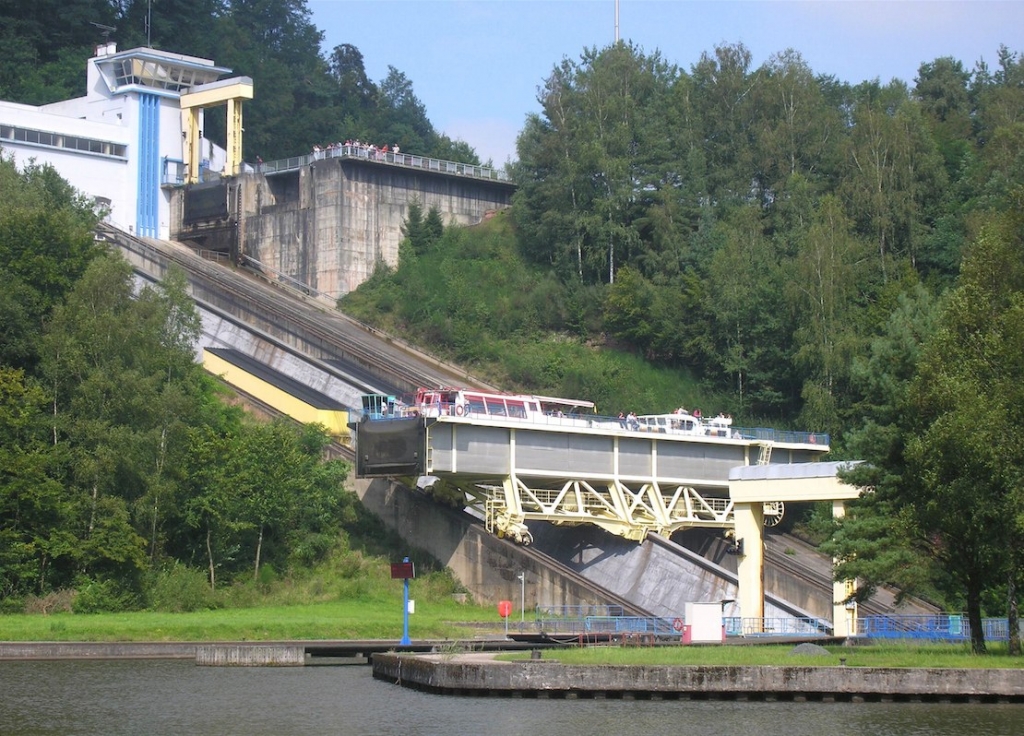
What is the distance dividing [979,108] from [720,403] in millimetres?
33874

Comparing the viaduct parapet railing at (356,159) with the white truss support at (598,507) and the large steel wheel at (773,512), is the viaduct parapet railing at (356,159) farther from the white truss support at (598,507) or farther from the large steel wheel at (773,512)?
the large steel wheel at (773,512)

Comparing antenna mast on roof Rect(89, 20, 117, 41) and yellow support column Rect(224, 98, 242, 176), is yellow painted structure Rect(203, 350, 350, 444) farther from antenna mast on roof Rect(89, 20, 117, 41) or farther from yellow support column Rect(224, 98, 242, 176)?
antenna mast on roof Rect(89, 20, 117, 41)

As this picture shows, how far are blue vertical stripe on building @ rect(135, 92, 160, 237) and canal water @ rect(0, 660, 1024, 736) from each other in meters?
58.2

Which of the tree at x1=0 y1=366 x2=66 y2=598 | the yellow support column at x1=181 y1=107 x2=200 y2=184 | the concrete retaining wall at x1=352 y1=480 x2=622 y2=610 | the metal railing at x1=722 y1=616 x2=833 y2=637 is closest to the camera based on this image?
the metal railing at x1=722 y1=616 x2=833 y2=637

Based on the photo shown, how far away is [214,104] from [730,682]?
2775 inches

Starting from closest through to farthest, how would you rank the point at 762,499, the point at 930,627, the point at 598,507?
the point at 930,627
the point at 762,499
the point at 598,507

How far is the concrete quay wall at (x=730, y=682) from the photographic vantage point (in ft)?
112

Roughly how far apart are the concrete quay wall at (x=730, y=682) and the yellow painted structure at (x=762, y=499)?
18.0 metres

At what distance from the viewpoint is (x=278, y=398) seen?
69.8 m

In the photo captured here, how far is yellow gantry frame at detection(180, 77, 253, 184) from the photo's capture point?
96.1m

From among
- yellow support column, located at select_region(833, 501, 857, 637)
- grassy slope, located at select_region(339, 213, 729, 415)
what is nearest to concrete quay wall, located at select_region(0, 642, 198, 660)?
yellow support column, located at select_region(833, 501, 857, 637)

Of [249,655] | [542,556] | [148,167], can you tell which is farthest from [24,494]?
[148,167]

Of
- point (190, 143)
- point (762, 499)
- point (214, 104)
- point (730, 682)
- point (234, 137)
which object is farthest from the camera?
point (190, 143)

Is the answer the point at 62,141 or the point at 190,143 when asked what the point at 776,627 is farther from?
the point at 190,143
